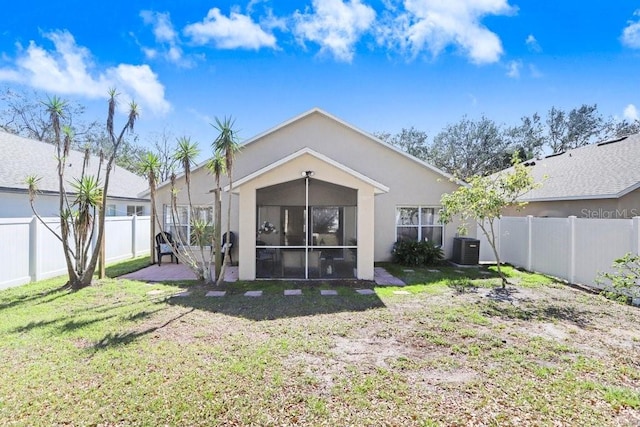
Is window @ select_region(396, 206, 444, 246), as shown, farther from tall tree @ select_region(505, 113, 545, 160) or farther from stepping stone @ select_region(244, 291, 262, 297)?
tall tree @ select_region(505, 113, 545, 160)

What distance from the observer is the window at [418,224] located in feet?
48.4

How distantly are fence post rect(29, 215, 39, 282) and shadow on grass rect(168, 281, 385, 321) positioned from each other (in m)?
5.07

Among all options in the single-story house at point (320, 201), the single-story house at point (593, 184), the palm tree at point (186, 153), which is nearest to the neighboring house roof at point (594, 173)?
the single-story house at point (593, 184)

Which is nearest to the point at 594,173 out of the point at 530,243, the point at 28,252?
the point at 530,243

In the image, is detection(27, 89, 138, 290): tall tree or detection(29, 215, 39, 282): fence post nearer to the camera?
detection(27, 89, 138, 290): tall tree

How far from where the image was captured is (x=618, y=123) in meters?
35.5

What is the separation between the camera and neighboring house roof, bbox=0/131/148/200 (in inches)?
531

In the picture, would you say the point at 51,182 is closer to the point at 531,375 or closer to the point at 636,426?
the point at 531,375

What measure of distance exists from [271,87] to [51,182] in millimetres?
11639

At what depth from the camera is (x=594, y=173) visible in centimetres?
1427

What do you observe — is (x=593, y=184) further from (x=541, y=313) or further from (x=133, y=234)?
(x=133, y=234)

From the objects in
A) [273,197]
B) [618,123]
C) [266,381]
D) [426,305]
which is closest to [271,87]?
[273,197]

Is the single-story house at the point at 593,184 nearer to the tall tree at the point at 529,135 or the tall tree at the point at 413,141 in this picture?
the tall tree at the point at 529,135

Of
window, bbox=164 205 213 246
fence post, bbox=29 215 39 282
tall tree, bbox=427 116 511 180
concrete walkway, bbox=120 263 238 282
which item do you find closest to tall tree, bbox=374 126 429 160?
tall tree, bbox=427 116 511 180
